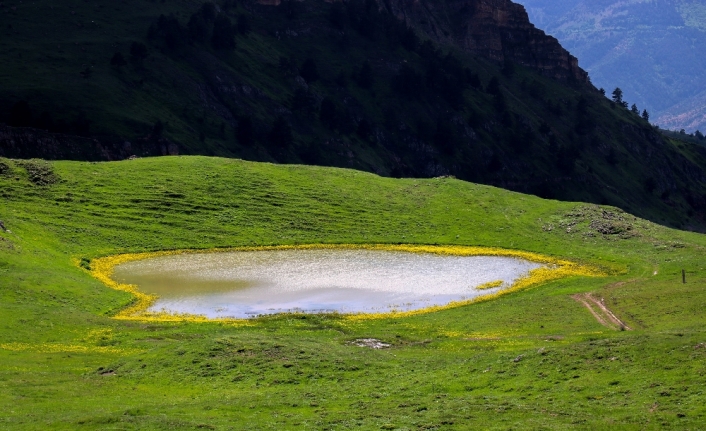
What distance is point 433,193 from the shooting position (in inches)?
4606

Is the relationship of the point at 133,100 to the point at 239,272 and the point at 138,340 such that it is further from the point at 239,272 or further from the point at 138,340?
the point at 138,340

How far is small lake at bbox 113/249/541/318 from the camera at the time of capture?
70625 millimetres

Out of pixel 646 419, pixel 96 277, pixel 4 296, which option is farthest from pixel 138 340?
pixel 646 419

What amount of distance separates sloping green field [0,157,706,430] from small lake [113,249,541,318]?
4291mm

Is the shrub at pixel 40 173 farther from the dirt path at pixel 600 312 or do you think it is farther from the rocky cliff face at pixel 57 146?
the dirt path at pixel 600 312

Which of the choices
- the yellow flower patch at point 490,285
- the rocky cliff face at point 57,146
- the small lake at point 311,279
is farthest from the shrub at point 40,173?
the yellow flower patch at point 490,285

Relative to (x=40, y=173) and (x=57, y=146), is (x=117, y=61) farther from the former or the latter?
(x=40, y=173)

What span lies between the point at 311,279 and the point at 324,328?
761 inches

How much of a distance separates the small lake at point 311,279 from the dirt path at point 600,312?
378 inches

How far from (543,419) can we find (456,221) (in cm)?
7246

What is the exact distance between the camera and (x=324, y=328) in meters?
61.2

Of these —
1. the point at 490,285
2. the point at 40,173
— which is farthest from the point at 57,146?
the point at 490,285

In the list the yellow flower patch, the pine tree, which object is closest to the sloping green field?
the yellow flower patch

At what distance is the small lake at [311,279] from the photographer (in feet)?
232
